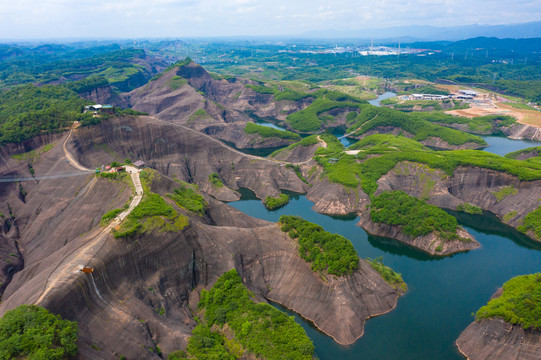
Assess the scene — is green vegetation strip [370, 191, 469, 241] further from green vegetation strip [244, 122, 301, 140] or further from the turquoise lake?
green vegetation strip [244, 122, 301, 140]

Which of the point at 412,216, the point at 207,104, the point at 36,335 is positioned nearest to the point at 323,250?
the point at 412,216

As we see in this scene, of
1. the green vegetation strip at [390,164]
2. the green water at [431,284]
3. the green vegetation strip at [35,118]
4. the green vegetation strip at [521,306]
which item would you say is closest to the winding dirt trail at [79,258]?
the green water at [431,284]

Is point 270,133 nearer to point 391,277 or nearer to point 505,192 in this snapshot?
point 505,192

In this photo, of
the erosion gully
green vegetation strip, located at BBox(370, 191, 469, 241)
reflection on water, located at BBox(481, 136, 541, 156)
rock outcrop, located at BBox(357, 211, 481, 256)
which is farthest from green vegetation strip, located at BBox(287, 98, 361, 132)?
rock outcrop, located at BBox(357, 211, 481, 256)

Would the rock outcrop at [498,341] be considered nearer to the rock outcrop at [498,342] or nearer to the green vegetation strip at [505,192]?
the rock outcrop at [498,342]

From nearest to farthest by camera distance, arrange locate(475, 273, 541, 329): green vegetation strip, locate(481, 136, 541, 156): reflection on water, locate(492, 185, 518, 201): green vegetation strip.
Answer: locate(475, 273, 541, 329): green vegetation strip < locate(492, 185, 518, 201): green vegetation strip < locate(481, 136, 541, 156): reflection on water

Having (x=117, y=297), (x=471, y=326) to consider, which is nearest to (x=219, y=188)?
(x=117, y=297)

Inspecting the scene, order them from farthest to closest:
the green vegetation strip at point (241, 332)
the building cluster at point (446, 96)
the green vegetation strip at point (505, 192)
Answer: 1. the building cluster at point (446, 96)
2. the green vegetation strip at point (505, 192)
3. the green vegetation strip at point (241, 332)
